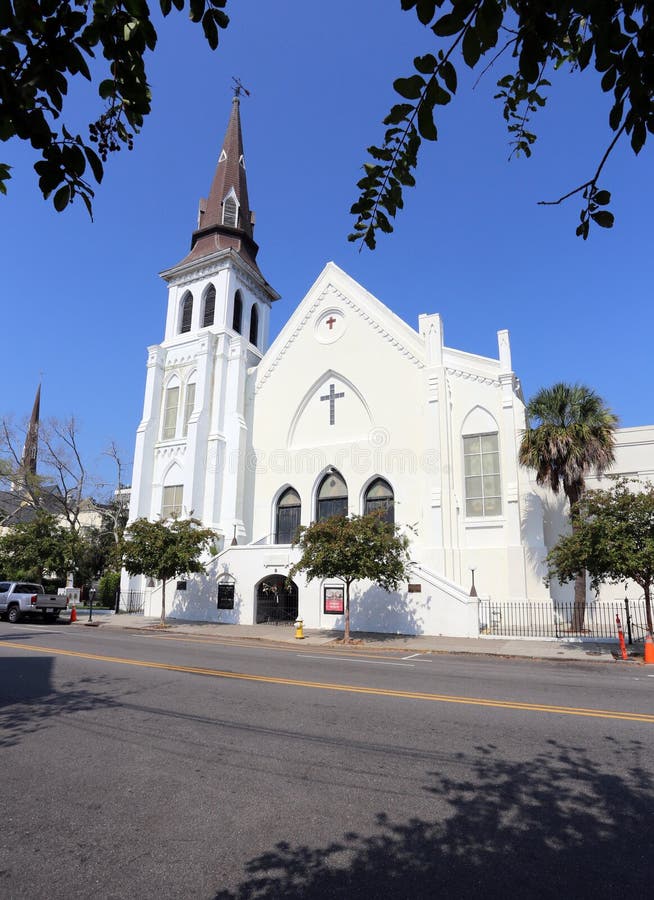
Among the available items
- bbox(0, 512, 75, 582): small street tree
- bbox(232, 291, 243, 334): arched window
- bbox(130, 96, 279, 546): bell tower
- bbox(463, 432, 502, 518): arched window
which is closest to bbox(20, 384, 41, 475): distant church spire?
bbox(0, 512, 75, 582): small street tree

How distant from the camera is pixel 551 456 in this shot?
20359 mm

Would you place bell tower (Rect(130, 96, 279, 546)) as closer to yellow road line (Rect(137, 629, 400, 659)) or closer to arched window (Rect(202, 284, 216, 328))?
arched window (Rect(202, 284, 216, 328))

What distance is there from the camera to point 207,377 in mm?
32375

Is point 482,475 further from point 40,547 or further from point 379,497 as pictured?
point 40,547

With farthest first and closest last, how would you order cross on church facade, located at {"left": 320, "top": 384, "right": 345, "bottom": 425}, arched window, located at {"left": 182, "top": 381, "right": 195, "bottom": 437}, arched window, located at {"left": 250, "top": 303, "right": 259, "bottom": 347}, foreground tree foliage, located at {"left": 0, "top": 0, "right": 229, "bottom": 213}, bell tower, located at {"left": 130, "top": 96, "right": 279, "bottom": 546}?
arched window, located at {"left": 250, "top": 303, "right": 259, "bottom": 347} < arched window, located at {"left": 182, "top": 381, "right": 195, "bottom": 437} < bell tower, located at {"left": 130, "top": 96, "right": 279, "bottom": 546} < cross on church facade, located at {"left": 320, "top": 384, "right": 345, "bottom": 425} < foreground tree foliage, located at {"left": 0, "top": 0, "right": 229, "bottom": 213}

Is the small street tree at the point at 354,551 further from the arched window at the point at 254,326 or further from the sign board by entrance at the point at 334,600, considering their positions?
the arched window at the point at 254,326

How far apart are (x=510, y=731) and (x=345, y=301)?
26.8m

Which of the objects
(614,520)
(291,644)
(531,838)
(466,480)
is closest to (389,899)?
(531,838)

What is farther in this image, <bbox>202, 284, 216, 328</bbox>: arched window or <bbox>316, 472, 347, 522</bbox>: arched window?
<bbox>202, 284, 216, 328</bbox>: arched window

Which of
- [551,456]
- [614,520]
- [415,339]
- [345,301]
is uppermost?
[345,301]

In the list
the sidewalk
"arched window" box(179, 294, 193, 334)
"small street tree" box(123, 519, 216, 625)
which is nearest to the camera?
the sidewalk

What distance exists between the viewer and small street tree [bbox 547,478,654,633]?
15117 mm

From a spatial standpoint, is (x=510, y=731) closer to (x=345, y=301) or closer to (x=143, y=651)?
(x=143, y=651)

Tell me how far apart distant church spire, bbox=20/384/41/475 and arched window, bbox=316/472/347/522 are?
23.4m
